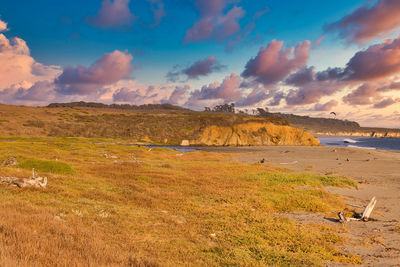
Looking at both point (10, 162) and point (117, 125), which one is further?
point (117, 125)

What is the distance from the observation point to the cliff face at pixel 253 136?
115m

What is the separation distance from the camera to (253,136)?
11625cm

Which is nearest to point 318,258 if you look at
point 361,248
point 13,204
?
point 361,248

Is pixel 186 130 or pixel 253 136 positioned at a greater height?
pixel 186 130

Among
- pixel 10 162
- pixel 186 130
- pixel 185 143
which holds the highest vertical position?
pixel 186 130

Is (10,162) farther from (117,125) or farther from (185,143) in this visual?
(117,125)

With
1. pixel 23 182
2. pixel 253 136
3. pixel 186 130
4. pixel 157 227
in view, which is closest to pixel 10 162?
pixel 23 182

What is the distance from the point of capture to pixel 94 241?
7.71m

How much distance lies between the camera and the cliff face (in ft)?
378

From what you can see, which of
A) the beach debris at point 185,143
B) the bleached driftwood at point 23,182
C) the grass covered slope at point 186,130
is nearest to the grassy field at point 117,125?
the grass covered slope at point 186,130

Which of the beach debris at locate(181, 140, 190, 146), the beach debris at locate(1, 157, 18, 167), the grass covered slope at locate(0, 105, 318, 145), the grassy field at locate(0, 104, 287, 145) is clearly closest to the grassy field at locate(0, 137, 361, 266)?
the beach debris at locate(1, 157, 18, 167)

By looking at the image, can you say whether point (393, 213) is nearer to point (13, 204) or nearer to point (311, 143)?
point (13, 204)

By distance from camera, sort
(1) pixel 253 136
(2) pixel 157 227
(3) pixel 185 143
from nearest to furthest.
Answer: (2) pixel 157 227 < (3) pixel 185 143 < (1) pixel 253 136

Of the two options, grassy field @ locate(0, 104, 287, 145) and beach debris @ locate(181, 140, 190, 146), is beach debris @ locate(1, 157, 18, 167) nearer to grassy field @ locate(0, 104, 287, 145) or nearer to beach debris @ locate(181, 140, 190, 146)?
grassy field @ locate(0, 104, 287, 145)
